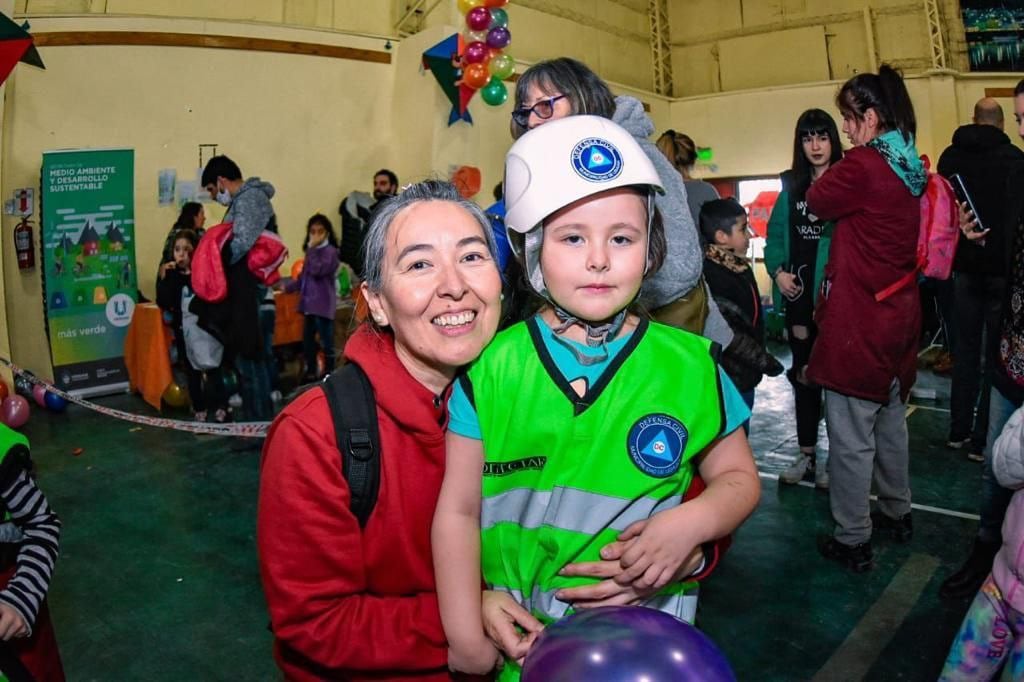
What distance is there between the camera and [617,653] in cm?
76

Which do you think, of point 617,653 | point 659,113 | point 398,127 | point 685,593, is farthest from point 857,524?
point 659,113

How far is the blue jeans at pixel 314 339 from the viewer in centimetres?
691

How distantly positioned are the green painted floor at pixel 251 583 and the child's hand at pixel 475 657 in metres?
1.64

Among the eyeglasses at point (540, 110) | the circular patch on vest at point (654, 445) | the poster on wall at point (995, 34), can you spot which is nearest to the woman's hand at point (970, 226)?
the eyeglasses at point (540, 110)

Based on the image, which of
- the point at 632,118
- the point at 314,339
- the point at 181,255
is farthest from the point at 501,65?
the point at 632,118

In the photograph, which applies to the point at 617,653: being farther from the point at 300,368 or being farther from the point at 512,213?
the point at 300,368

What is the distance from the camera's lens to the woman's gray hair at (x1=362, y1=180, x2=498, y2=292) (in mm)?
1209

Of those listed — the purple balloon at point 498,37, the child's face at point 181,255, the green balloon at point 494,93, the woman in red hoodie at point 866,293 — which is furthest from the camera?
the green balloon at point 494,93

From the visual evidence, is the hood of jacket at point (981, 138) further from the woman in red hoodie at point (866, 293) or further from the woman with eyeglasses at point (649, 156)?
the woman with eyeglasses at point (649, 156)

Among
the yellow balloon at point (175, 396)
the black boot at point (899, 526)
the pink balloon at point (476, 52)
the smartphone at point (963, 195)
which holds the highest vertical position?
the pink balloon at point (476, 52)

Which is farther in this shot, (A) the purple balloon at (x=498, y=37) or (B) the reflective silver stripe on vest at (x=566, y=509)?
(A) the purple balloon at (x=498, y=37)

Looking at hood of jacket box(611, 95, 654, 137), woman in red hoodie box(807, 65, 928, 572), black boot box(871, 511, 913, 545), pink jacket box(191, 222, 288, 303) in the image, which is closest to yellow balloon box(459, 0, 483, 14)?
pink jacket box(191, 222, 288, 303)

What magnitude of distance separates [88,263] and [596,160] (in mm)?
7148

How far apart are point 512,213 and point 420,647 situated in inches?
27.6
